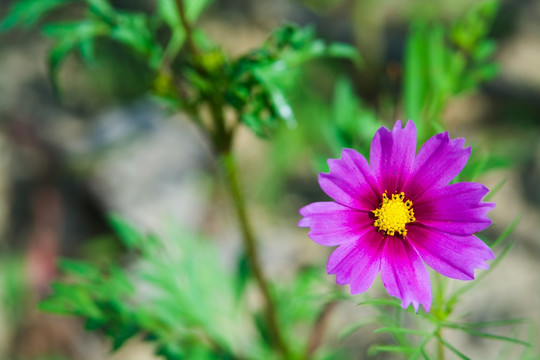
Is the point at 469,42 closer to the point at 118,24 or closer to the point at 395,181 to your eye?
the point at 395,181

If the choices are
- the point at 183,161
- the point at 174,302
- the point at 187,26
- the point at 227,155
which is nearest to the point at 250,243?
the point at 227,155

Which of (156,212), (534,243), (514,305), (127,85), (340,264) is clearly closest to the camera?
(340,264)

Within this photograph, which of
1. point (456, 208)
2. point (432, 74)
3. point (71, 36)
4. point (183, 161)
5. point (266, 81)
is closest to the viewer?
point (456, 208)

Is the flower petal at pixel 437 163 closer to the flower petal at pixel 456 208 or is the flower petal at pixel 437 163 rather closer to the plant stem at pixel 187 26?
the flower petal at pixel 456 208

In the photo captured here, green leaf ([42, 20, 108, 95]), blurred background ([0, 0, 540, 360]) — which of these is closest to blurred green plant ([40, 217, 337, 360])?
green leaf ([42, 20, 108, 95])

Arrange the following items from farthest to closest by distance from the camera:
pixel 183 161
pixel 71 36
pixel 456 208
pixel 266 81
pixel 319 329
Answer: pixel 183 161 → pixel 319 329 → pixel 71 36 → pixel 266 81 → pixel 456 208

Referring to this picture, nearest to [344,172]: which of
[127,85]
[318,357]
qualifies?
[318,357]

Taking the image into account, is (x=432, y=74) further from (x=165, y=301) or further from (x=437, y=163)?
(x=165, y=301)
